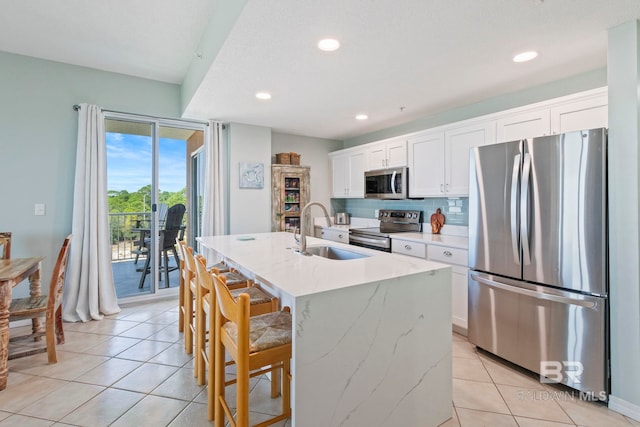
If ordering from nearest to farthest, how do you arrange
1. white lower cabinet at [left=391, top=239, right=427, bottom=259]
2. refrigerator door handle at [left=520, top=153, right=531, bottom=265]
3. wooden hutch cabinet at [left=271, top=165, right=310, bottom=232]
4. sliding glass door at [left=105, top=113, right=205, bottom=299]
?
refrigerator door handle at [left=520, top=153, right=531, bottom=265] → white lower cabinet at [left=391, top=239, right=427, bottom=259] → sliding glass door at [left=105, top=113, right=205, bottom=299] → wooden hutch cabinet at [left=271, top=165, right=310, bottom=232]

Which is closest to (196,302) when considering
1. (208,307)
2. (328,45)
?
(208,307)

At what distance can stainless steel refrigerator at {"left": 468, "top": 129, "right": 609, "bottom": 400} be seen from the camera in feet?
6.20

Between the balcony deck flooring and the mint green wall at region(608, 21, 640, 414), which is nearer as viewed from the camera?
the mint green wall at region(608, 21, 640, 414)

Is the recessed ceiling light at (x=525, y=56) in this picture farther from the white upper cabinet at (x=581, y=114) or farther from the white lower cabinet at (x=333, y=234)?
the white lower cabinet at (x=333, y=234)

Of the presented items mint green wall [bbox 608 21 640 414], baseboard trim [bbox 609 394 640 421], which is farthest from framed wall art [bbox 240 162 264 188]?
baseboard trim [bbox 609 394 640 421]

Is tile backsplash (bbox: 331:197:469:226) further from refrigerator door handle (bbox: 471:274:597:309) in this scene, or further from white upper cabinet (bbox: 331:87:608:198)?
refrigerator door handle (bbox: 471:274:597:309)

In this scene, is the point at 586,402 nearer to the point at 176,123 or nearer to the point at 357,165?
the point at 357,165

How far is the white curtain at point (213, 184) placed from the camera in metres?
4.03

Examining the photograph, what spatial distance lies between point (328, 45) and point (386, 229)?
278 centimetres

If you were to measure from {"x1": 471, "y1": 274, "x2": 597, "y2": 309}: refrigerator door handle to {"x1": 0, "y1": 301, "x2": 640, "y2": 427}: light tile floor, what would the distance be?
626 mm

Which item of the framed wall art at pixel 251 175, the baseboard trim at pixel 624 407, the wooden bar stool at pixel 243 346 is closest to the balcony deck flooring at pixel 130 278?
the framed wall art at pixel 251 175

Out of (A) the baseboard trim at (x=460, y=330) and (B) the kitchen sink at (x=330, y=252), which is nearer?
(B) the kitchen sink at (x=330, y=252)

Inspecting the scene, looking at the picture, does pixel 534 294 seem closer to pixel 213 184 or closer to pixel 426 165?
pixel 426 165

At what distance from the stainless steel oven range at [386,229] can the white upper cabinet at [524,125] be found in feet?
4.81
